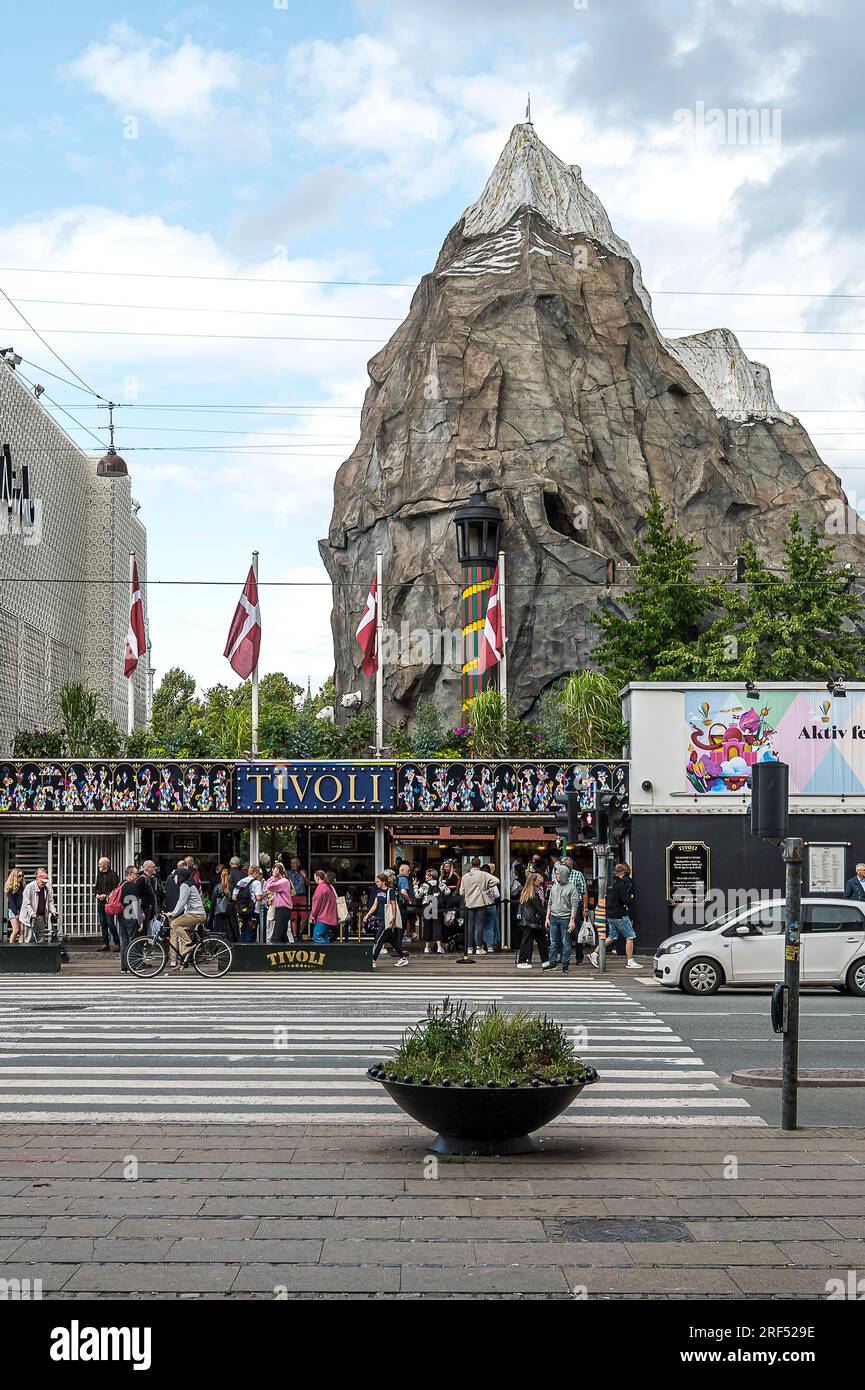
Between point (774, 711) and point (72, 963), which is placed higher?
point (774, 711)

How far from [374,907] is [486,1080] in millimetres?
18401

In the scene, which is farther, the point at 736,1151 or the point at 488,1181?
the point at 736,1151

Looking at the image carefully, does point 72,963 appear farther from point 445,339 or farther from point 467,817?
point 445,339

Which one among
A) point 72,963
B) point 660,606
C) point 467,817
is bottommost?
point 72,963

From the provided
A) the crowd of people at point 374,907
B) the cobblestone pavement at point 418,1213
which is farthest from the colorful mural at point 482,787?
the cobblestone pavement at point 418,1213

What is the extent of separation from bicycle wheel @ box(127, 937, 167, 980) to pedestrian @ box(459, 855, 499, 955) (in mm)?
6020

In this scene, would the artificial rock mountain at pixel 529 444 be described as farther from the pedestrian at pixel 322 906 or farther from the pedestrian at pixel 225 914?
the pedestrian at pixel 322 906

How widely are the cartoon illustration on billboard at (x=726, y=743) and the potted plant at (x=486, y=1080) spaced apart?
21.8m

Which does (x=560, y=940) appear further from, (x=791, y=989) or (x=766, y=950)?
(x=791, y=989)

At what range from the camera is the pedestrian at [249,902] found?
2959 cm

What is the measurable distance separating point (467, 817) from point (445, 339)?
1863 inches

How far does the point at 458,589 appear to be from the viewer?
235 ft

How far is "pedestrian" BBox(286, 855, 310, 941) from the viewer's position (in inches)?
1211
